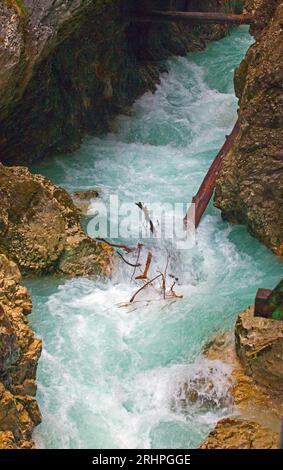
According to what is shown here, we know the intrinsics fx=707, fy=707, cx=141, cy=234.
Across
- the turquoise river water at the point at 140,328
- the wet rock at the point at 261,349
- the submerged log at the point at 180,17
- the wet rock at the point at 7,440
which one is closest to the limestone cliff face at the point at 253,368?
the wet rock at the point at 261,349

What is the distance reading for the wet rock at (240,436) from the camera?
560cm

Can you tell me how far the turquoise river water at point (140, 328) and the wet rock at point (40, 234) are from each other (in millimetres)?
229

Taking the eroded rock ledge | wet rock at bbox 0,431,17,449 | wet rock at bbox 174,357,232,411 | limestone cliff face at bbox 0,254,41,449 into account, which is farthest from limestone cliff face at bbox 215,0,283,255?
wet rock at bbox 0,431,17,449

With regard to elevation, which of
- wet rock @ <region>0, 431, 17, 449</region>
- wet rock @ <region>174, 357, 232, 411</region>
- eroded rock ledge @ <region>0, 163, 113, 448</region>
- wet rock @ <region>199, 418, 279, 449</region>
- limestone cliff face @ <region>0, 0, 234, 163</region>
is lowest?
wet rock @ <region>174, 357, 232, 411</region>

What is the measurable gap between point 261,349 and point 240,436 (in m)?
1.17

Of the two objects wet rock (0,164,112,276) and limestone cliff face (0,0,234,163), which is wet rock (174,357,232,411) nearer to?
wet rock (0,164,112,276)

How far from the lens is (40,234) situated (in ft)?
27.9

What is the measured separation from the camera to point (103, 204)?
10.1 m

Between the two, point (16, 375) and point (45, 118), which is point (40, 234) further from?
point (45, 118)

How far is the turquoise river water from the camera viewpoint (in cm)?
631

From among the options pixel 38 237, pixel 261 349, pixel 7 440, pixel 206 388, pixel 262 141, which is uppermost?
pixel 262 141

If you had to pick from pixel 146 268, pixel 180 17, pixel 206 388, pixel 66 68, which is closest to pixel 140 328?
pixel 146 268

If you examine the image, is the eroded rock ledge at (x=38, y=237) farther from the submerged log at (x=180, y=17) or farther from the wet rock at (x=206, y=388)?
the submerged log at (x=180, y=17)

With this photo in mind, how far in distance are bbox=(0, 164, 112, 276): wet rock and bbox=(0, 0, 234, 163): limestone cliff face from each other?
141cm
